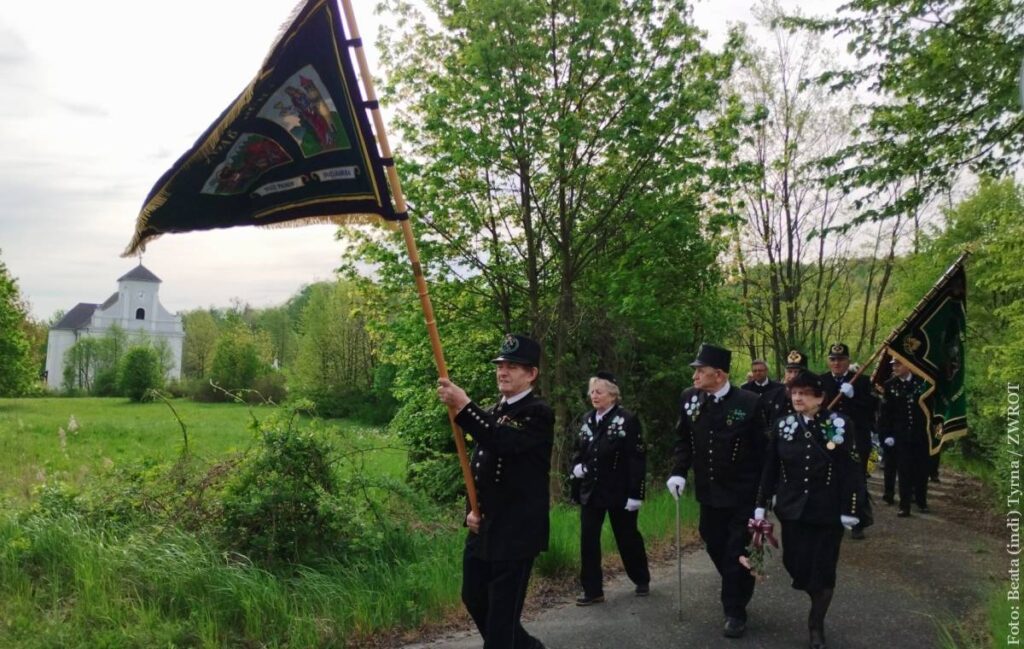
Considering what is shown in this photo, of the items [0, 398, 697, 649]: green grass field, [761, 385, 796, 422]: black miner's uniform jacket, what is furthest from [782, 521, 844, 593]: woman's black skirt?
[761, 385, 796, 422]: black miner's uniform jacket

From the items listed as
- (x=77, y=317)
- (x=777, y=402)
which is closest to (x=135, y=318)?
(x=77, y=317)

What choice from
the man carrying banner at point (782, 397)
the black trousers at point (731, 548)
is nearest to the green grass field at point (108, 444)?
the black trousers at point (731, 548)

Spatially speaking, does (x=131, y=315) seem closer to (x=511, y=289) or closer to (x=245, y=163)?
(x=511, y=289)

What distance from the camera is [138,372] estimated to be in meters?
55.2

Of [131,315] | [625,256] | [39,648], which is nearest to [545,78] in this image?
[625,256]

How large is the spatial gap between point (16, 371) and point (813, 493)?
149 feet

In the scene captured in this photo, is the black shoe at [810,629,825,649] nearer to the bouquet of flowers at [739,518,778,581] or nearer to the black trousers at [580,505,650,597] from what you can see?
the bouquet of flowers at [739,518,778,581]

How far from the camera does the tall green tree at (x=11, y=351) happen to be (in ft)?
131

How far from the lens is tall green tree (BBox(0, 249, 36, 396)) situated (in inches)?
1576

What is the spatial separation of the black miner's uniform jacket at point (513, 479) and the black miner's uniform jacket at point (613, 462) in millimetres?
2109

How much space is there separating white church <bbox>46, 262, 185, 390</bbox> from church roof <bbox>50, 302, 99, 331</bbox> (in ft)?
7.08

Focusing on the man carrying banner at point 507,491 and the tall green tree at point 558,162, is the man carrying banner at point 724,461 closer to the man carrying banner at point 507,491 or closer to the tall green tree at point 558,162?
the man carrying banner at point 507,491

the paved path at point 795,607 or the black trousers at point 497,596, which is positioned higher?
the black trousers at point 497,596

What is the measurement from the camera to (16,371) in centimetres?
4044
